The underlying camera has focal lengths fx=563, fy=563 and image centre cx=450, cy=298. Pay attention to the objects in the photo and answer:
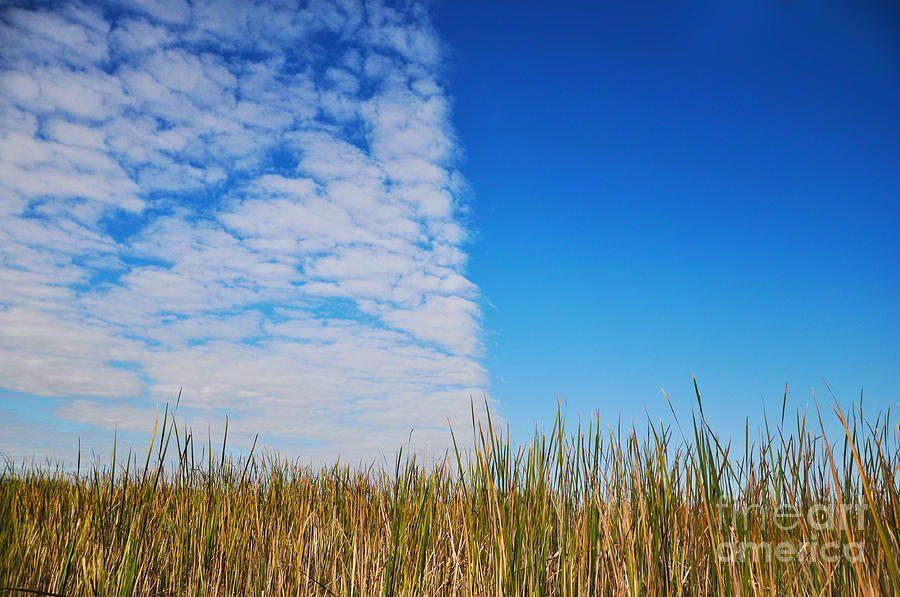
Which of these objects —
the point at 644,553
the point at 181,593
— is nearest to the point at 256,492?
the point at 181,593

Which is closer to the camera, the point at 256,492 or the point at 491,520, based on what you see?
the point at 491,520

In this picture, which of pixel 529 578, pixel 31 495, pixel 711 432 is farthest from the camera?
pixel 31 495

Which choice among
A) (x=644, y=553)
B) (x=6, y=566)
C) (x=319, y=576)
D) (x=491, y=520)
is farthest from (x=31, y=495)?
(x=644, y=553)

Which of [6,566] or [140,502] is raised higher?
[140,502]

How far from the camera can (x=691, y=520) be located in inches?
102

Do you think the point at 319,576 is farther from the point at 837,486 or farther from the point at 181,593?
the point at 837,486

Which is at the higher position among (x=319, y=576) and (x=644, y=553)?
(x=644, y=553)

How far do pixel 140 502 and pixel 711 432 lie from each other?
3287 millimetres

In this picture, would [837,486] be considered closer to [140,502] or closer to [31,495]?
[140,502]

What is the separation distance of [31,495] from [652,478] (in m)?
6.16

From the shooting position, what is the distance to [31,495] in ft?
18.6

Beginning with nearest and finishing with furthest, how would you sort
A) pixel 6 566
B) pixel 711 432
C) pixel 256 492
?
pixel 711 432 < pixel 6 566 < pixel 256 492

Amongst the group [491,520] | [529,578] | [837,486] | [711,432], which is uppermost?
[711,432]

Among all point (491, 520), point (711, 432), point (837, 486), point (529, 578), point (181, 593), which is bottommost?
point (181, 593)
